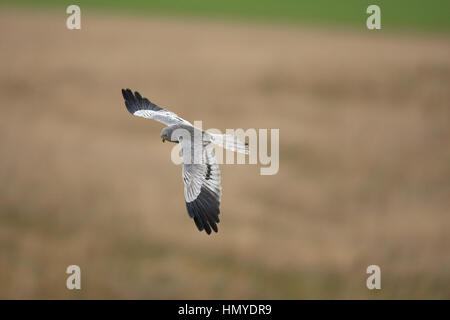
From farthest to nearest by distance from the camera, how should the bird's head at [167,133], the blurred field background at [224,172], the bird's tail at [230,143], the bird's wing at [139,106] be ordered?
1. the blurred field background at [224,172]
2. the bird's wing at [139,106]
3. the bird's head at [167,133]
4. the bird's tail at [230,143]

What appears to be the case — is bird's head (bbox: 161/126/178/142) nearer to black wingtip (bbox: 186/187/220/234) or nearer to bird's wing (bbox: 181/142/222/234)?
bird's wing (bbox: 181/142/222/234)

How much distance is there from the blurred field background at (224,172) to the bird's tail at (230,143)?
844cm

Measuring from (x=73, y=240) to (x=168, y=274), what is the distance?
126 inches

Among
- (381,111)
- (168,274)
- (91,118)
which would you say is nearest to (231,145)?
(168,274)

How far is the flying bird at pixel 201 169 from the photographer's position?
6.92 meters

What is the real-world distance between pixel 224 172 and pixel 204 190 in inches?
496

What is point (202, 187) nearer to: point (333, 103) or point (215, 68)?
point (333, 103)

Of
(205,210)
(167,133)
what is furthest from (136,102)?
(205,210)

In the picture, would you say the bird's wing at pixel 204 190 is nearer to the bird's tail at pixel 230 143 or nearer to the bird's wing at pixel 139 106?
the bird's tail at pixel 230 143

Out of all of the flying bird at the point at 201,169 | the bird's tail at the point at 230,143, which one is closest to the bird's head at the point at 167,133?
the flying bird at the point at 201,169

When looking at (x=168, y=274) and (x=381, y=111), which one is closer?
(x=168, y=274)

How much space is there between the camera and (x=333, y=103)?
2528 centimetres

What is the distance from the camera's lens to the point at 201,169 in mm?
7289

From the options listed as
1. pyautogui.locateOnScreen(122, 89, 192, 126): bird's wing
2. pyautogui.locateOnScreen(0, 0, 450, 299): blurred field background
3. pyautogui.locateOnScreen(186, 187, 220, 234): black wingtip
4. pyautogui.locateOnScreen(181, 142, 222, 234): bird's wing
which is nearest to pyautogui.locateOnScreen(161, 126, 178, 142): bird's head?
pyautogui.locateOnScreen(181, 142, 222, 234): bird's wing
